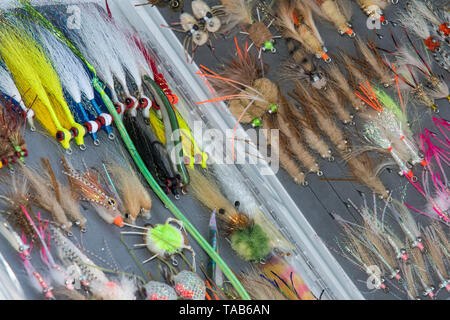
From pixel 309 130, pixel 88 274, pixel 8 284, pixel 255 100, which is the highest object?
pixel 255 100

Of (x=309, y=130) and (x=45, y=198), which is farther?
(x=309, y=130)

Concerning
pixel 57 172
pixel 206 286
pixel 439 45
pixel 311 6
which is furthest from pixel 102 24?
pixel 439 45

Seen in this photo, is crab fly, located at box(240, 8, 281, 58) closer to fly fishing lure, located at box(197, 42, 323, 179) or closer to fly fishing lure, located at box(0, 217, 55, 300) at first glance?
fly fishing lure, located at box(197, 42, 323, 179)

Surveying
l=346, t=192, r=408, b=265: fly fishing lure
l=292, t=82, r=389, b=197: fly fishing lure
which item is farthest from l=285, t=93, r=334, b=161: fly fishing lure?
l=346, t=192, r=408, b=265: fly fishing lure

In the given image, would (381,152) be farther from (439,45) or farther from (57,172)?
(57,172)

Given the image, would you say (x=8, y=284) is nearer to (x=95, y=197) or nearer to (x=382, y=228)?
(x=95, y=197)

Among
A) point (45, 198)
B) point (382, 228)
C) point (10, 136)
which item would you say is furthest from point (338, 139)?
point (10, 136)

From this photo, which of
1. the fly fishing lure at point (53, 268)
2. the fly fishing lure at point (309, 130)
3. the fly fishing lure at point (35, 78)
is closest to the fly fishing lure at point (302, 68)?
the fly fishing lure at point (309, 130)

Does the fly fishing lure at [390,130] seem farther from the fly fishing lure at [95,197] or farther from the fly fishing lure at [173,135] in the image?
the fly fishing lure at [95,197]
